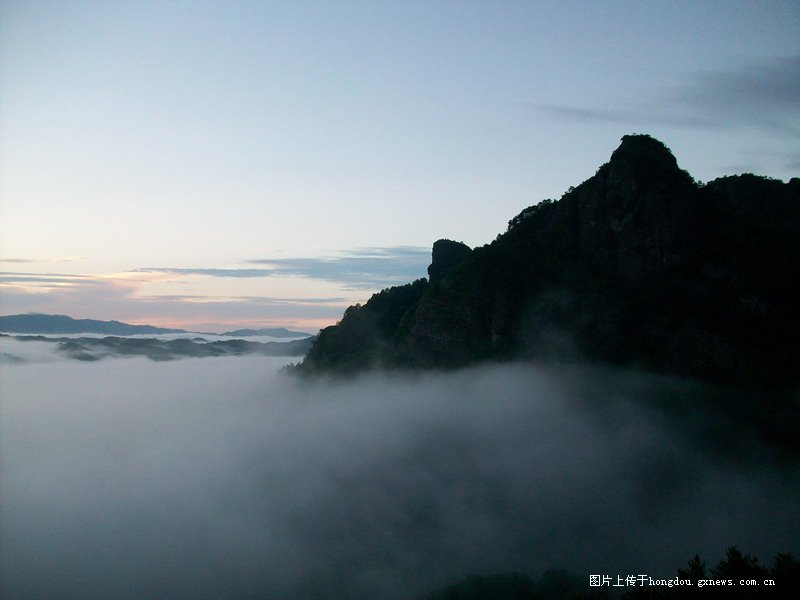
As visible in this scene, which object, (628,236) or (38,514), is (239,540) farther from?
(628,236)

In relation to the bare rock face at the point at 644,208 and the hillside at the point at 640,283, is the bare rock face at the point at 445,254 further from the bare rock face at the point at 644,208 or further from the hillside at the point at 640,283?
the bare rock face at the point at 644,208

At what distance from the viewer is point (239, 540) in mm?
117188

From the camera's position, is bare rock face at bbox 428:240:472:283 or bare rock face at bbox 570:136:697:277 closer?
bare rock face at bbox 570:136:697:277

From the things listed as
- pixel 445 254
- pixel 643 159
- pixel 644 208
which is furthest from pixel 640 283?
pixel 445 254

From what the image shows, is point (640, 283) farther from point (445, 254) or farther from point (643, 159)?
point (445, 254)

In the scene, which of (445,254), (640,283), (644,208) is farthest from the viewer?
(445,254)

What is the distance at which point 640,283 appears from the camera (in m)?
93.8

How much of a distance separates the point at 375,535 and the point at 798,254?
7272 centimetres

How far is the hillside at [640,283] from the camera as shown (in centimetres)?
8381

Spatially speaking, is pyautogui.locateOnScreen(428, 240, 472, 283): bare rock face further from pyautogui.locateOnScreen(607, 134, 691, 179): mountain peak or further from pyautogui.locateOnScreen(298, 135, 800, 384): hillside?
pyautogui.locateOnScreen(607, 134, 691, 179): mountain peak

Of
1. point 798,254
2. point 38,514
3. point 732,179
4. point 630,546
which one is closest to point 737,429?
point 630,546

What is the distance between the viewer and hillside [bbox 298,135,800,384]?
8381 centimetres

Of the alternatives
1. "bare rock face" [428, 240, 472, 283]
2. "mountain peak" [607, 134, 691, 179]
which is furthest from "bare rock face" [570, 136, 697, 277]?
"bare rock face" [428, 240, 472, 283]

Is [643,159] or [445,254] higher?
[643,159]
